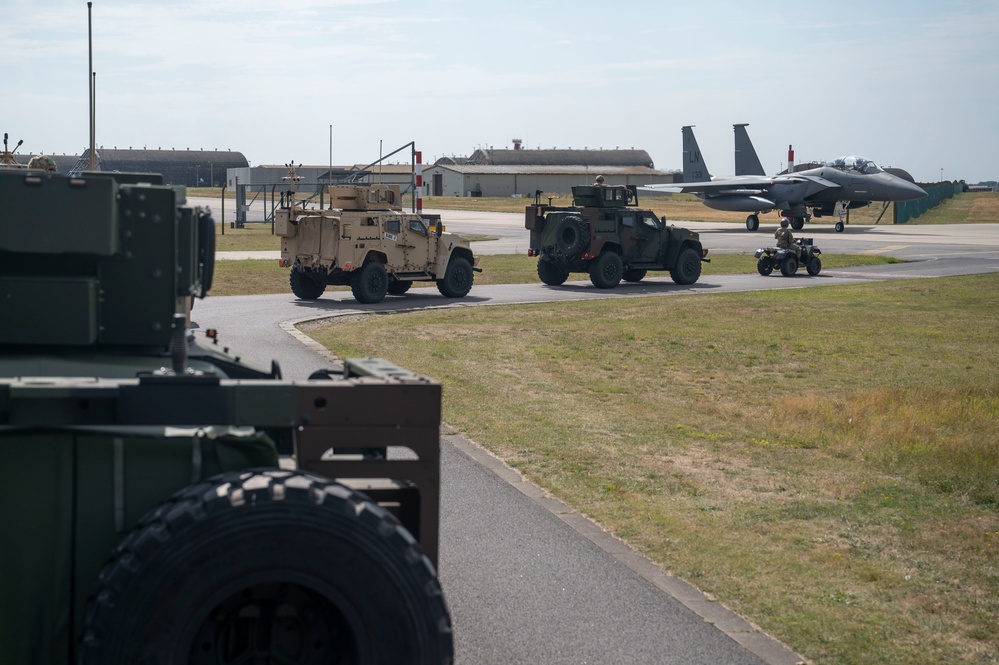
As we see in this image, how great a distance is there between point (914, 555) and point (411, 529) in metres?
4.10

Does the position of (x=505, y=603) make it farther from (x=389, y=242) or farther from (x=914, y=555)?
(x=389, y=242)

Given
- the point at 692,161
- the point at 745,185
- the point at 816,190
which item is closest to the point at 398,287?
the point at 816,190

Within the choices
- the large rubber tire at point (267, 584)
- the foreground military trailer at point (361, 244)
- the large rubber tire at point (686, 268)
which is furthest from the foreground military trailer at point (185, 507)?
the large rubber tire at point (686, 268)

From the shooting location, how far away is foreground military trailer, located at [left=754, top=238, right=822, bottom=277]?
31000 mm

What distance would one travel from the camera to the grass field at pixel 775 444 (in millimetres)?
6164

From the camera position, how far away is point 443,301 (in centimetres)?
2323

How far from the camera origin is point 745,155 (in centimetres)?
6500

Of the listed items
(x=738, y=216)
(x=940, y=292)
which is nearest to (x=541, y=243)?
(x=940, y=292)

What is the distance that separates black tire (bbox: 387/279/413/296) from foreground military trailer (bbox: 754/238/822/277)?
11.4 metres

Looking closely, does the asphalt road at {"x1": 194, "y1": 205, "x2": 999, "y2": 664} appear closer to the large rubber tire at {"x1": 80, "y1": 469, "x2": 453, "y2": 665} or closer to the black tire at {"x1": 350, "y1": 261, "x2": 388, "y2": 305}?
the large rubber tire at {"x1": 80, "y1": 469, "x2": 453, "y2": 665}

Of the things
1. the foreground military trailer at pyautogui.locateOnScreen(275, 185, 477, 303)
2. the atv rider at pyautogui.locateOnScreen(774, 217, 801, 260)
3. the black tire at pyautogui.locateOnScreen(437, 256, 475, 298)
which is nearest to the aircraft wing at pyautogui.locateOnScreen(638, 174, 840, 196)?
the atv rider at pyautogui.locateOnScreen(774, 217, 801, 260)

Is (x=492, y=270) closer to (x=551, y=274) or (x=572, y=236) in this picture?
(x=551, y=274)

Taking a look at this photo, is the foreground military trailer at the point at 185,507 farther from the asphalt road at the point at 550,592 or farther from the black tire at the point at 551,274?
the black tire at the point at 551,274

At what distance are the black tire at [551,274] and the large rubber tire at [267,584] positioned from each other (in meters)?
24.1
